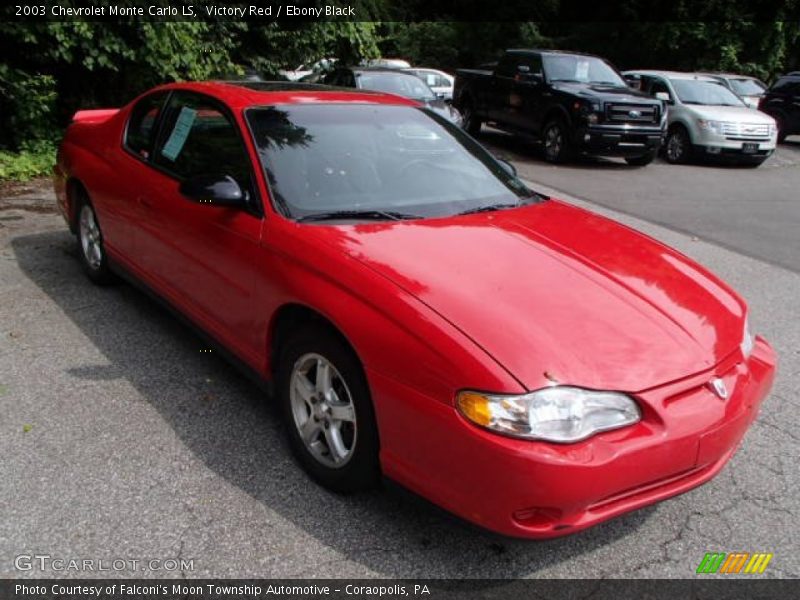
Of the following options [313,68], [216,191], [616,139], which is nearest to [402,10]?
[313,68]

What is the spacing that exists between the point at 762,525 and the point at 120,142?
13.8 feet

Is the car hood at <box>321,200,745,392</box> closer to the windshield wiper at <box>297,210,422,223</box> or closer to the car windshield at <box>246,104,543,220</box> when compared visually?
the windshield wiper at <box>297,210,422,223</box>

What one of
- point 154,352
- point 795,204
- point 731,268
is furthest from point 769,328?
point 795,204

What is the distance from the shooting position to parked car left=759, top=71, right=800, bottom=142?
711 inches

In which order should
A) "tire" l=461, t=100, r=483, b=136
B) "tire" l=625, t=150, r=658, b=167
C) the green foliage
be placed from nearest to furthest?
1. the green foliage
2. "tire" l=625, t=150, r=658, b=167
3. "tire" l=461, t=100, r=483, b=136

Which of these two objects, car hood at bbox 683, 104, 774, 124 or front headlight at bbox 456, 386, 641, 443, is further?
car hood at bbox 683, 104, 774, 124

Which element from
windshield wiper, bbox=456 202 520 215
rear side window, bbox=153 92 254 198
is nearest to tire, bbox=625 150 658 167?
windshield wiper, bbox=456 202 520 215

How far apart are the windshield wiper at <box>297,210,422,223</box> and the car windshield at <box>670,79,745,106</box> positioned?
1307 cm

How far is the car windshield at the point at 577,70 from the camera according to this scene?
13695mm

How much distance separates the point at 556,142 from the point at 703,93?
394 centimetres

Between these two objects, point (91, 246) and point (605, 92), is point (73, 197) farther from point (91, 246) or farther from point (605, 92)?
point (605, 92)

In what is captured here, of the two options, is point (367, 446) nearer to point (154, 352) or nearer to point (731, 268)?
point (154, 352)

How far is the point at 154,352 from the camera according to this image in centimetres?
428

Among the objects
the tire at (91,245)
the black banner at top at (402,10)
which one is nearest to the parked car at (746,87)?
the black banner at top at (402,10)
